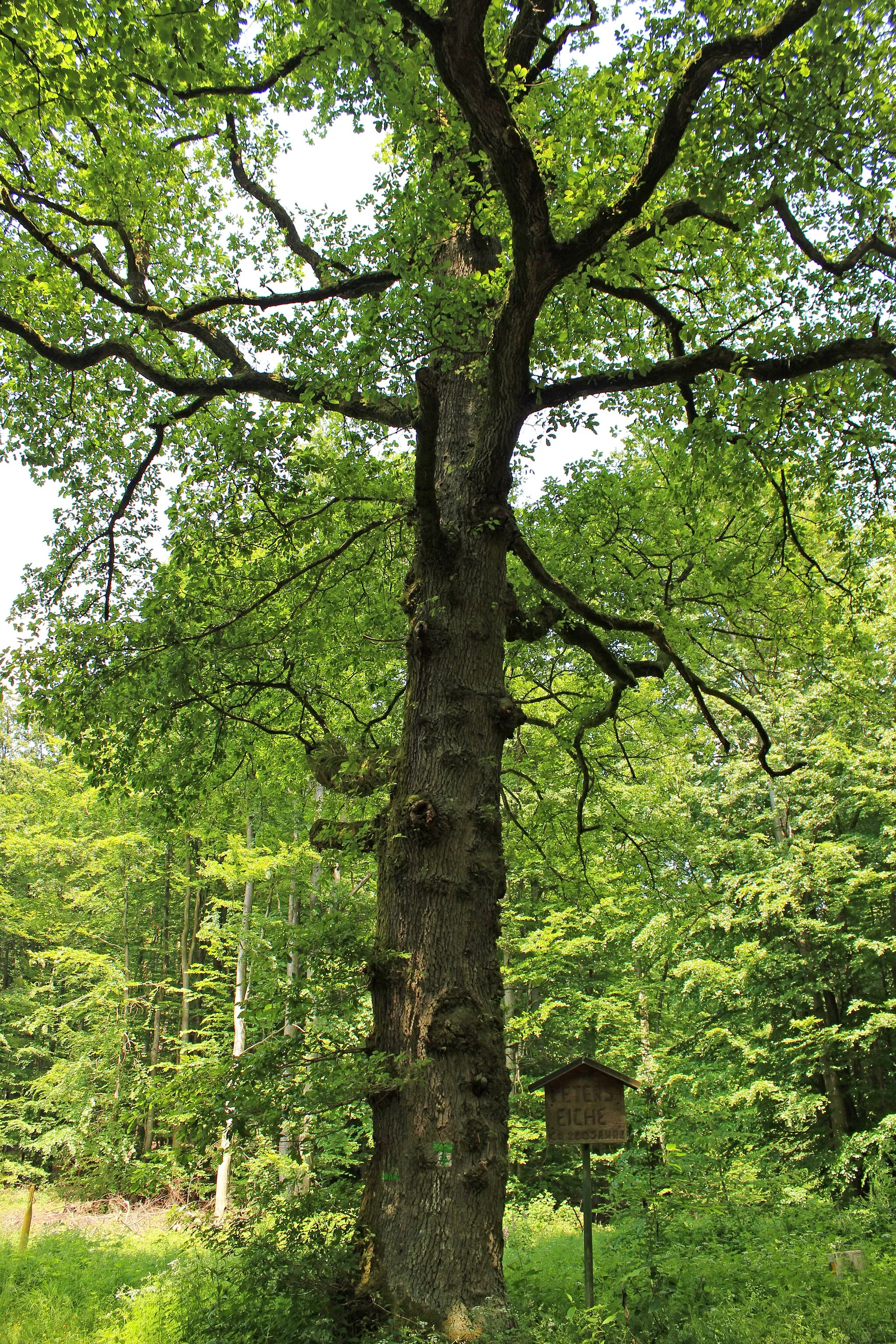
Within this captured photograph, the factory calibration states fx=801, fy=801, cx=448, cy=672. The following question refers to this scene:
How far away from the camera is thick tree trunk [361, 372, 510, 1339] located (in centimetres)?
327

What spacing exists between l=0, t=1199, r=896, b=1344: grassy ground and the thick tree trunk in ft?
1.16

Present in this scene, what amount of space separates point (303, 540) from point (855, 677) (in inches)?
256

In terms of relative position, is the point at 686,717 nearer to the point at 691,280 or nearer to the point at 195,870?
the point at 691,280

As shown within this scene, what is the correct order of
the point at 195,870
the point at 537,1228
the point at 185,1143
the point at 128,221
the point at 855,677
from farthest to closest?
the point at 195,870
the point at 537,1228
the point at 855,677
the point at 128,221
the point at 185,1143

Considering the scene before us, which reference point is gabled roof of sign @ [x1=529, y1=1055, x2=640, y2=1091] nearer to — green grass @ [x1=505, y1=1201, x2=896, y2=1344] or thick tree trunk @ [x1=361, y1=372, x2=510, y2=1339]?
green grass @ [x1=505, y1=1201, x2=896, y2=1344]

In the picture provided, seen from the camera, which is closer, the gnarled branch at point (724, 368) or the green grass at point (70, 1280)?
the gnarled branch at point (724, 368)

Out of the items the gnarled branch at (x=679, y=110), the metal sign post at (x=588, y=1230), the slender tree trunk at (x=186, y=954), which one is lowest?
the metal sign post at (x=588, y=1230)

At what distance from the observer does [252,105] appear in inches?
220

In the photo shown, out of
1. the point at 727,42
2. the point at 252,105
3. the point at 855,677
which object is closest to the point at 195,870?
the point at 855,677

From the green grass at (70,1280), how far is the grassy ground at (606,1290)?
0.02 meters

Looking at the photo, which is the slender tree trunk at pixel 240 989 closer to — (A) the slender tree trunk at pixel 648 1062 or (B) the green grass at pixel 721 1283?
(B) the green grass at pixel 721 1283

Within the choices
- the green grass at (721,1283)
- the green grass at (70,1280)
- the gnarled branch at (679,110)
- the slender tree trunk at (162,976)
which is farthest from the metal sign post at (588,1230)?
the slender tree trunk at (162,976)

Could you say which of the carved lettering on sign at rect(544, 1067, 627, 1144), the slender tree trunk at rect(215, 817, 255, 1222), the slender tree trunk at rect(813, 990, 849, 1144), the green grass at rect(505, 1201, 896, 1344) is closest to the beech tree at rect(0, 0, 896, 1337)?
the green grass at rect(505, 1201, 896, 1344)

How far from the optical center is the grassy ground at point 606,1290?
3.53 meters
